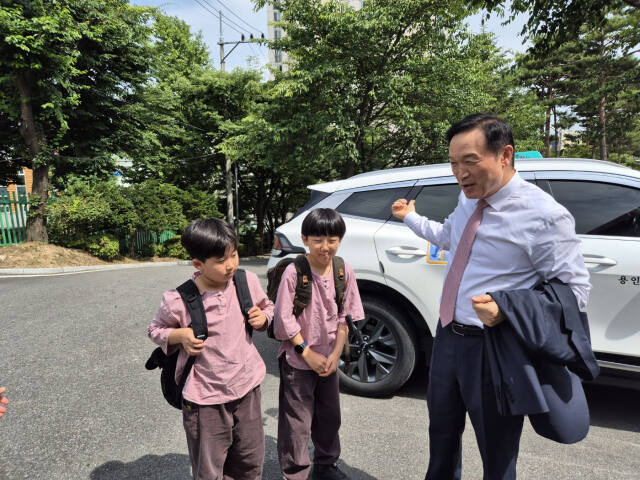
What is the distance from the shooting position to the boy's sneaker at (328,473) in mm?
2129

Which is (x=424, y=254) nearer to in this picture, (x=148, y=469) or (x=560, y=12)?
(x=148, y=469)

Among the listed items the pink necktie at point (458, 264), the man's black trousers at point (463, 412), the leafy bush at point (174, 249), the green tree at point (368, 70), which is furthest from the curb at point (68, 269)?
the pink necktie at point (458, 264)

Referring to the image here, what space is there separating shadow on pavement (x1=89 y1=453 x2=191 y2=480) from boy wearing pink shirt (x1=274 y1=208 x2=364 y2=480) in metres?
0.67

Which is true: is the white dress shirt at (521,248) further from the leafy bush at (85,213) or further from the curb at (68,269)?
the leafy bush at (85,213)

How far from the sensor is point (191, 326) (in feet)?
5.33

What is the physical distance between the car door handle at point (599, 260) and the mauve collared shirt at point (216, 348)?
219 cm

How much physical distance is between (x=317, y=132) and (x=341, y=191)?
8.43 metres

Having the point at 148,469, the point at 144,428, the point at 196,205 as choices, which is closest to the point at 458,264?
the point at 148,469

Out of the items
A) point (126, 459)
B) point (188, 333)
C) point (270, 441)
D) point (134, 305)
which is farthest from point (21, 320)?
point (188, 333)

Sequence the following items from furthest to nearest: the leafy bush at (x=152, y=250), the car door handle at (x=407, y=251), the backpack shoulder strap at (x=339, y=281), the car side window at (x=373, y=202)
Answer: the leafy bush at (x=152, y=250) < the car side window at (x=373, y=202) < the car door handle at (x=407, y=251) < the backpack shoulder strap at (x=339, y=281)

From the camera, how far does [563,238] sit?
1.35 meters

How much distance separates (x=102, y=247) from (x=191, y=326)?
12.2m

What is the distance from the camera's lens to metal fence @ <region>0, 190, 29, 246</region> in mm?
11320

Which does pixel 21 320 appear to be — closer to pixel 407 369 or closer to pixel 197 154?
pixel 407 369
